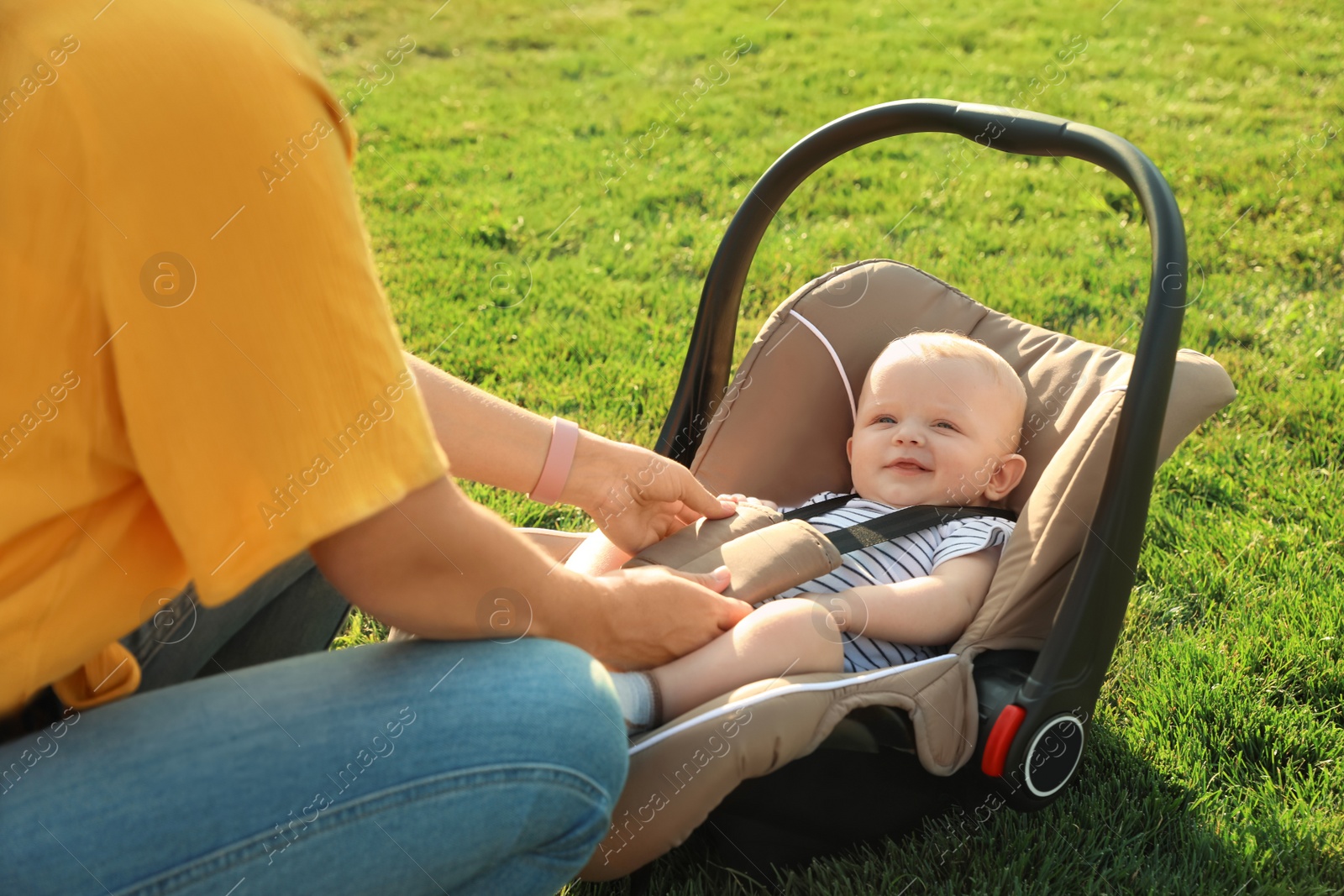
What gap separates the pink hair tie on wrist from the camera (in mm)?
1846

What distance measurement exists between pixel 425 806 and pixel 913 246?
357cm

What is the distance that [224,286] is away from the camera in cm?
95

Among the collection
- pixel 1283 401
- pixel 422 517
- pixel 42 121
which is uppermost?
pixel 42 121

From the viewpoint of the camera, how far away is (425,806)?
3.64 ft

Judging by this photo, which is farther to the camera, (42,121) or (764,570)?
(764,570)

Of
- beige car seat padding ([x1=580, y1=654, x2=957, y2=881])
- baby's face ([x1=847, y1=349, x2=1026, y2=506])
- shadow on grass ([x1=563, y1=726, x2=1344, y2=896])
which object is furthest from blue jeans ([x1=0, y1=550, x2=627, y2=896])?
baby's face ([x1=847, y1=349, x2=1026, y2=506])

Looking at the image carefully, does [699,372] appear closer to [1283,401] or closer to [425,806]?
[425,806]

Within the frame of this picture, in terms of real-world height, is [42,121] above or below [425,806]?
above

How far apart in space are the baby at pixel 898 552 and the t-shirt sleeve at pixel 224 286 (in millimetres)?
741

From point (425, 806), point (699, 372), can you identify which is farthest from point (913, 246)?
point (425, 806)

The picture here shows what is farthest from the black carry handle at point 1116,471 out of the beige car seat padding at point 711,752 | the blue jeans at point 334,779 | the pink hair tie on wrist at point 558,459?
the pink hair tie on wrist at point 558,459

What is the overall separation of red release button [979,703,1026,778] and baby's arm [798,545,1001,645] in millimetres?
325

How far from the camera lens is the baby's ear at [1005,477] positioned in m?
2.17

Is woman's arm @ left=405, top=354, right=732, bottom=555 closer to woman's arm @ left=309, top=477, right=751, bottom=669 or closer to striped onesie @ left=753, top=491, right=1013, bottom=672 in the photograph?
striped onesie @ left=753, top=491, right=1013, bottom=672
